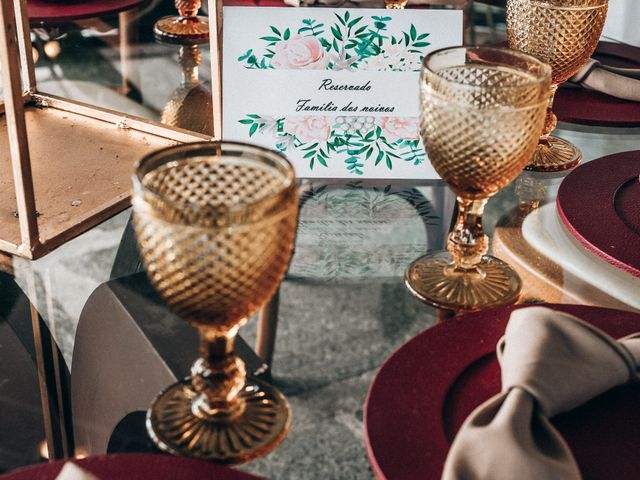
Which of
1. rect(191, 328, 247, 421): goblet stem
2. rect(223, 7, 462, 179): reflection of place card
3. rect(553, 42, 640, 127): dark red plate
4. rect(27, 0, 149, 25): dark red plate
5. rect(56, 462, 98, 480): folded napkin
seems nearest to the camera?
rect(56, 462, 98, 480): folded napkin

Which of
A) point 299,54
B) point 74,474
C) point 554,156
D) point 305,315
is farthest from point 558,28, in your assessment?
point 74,474

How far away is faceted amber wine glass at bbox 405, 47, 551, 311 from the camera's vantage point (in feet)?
2.11

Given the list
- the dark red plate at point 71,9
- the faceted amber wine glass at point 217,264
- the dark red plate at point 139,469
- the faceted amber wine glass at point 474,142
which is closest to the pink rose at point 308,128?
the faceted amber wine glass at point 474,142

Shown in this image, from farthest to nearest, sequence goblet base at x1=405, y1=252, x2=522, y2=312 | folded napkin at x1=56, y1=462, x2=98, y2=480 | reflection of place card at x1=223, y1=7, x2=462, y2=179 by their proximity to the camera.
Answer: reflection of place card at x1=223, y1=7, x2=462, y2=179, goblet base at x1=405, y1=252, x2=522, y2=312, folded napkin at x1=56, y1=462, x2=98, y2=480

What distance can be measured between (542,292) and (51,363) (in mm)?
402

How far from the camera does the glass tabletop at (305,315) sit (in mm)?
573

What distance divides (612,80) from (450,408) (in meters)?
0.66

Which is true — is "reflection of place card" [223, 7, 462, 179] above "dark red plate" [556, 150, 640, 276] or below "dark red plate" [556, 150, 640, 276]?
above

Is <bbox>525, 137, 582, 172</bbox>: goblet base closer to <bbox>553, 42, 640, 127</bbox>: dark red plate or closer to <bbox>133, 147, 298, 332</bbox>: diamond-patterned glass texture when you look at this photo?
<bbox>553, 42, 640, 127</bbox>: dark red plate

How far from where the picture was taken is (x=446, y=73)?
729 millimetres

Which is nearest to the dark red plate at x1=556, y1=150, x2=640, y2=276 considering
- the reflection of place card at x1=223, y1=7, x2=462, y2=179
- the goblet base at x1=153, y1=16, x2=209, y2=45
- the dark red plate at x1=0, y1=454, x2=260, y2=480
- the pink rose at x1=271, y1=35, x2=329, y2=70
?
the reflection of place card at x1=223, y1=7, x2=462, y2=179

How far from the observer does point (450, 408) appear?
54cm

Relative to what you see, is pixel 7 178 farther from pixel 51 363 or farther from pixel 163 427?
pixel 163 427

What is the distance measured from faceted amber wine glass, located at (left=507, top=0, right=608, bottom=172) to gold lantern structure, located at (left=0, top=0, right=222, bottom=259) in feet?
1.04
